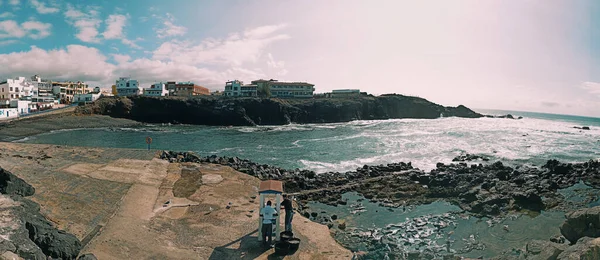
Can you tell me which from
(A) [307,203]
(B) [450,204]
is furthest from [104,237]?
(B) [450,204]

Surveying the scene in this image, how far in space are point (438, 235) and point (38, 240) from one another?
604 inches

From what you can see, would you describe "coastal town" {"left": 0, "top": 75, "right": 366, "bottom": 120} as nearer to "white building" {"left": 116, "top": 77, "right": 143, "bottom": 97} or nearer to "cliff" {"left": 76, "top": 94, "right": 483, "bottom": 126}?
"white building" {"left": 116, "top": 77, "right": 143, "bottom": 97}

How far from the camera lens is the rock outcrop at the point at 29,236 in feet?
25.4

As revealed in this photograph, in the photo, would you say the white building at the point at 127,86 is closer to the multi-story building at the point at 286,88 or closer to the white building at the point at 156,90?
the white building at the point at 156,90

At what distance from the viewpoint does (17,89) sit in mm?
91500

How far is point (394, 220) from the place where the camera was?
17.5 meters

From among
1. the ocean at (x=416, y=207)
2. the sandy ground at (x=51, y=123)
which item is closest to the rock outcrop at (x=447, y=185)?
the ocean at (x=416, y=207)

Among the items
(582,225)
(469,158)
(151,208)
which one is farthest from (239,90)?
(582,225)

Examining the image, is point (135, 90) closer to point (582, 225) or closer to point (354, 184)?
point (354, 184)

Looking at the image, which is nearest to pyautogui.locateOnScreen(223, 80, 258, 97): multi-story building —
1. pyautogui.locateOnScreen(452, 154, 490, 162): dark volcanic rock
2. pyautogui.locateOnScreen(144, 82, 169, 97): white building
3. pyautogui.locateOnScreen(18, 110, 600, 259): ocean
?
pyautogui.locateOnScreen(144, 82, 169, 97): white building

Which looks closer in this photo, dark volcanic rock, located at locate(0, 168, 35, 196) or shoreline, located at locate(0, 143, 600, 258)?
dark volcanic rock, located at locate(0, 168, 35, 196)

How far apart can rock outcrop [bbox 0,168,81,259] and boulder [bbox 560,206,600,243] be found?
17.1m

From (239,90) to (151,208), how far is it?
102 meters

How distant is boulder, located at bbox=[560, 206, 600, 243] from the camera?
38.1ft
